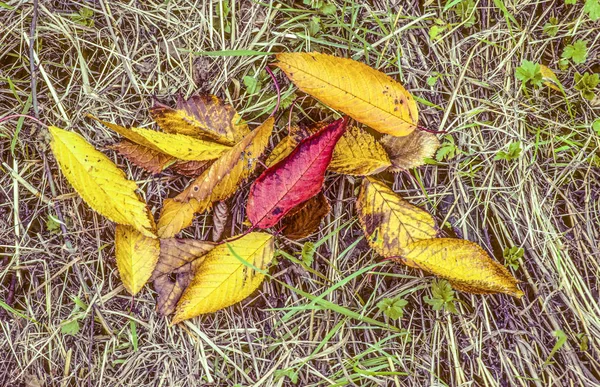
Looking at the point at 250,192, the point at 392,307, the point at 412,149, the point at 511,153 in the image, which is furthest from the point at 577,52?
the point at 250,192

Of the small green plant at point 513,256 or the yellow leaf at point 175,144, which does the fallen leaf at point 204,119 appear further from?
the small green plant at point 513,256

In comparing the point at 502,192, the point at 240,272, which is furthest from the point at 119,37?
the point at 502,192

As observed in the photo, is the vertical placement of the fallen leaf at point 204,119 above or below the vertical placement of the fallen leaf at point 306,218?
above

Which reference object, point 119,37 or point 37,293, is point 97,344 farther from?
point 119,37

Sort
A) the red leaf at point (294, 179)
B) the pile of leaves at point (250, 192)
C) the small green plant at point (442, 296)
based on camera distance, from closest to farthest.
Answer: the red leaf at point (294, 179), the pile of leaves at point (250, 192), the small green plant at point (442, 296)

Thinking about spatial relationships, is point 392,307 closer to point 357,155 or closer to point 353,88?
point 357,155

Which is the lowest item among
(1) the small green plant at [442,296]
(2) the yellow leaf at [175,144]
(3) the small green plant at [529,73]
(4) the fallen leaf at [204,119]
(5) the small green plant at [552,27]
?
(1) the small green plant at [442,296]

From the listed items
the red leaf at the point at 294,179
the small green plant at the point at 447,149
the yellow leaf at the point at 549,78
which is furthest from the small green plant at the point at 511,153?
the red leaf at the point at 294,179
